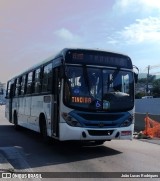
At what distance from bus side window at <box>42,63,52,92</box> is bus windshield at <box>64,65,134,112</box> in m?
1.55

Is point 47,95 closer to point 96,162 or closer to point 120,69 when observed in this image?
point 120,69

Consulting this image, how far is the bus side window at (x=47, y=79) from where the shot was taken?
1322 cm

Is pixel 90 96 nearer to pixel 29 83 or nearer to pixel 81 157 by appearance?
pixel 81 157

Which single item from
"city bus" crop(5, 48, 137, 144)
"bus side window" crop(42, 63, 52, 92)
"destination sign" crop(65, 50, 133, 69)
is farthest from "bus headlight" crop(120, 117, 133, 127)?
"bus side window" crop(42, 63, 52, 92)

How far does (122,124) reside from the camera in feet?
39.7

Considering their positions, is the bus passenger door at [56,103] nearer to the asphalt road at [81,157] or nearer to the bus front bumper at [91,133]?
the bus front bumper at [91,133]

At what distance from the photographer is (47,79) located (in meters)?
13.7

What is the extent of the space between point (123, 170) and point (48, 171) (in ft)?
5.93

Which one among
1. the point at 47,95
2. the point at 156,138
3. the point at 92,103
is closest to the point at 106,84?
the point at 92,103

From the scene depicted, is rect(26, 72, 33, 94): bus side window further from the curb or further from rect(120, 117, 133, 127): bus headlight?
the curb

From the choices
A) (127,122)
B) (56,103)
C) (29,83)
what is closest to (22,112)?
(29,83)

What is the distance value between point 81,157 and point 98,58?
10.2 feet

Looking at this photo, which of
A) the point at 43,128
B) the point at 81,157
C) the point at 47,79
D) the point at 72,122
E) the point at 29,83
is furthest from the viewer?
the point at 29,83

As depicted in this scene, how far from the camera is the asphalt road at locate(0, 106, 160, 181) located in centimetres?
949
